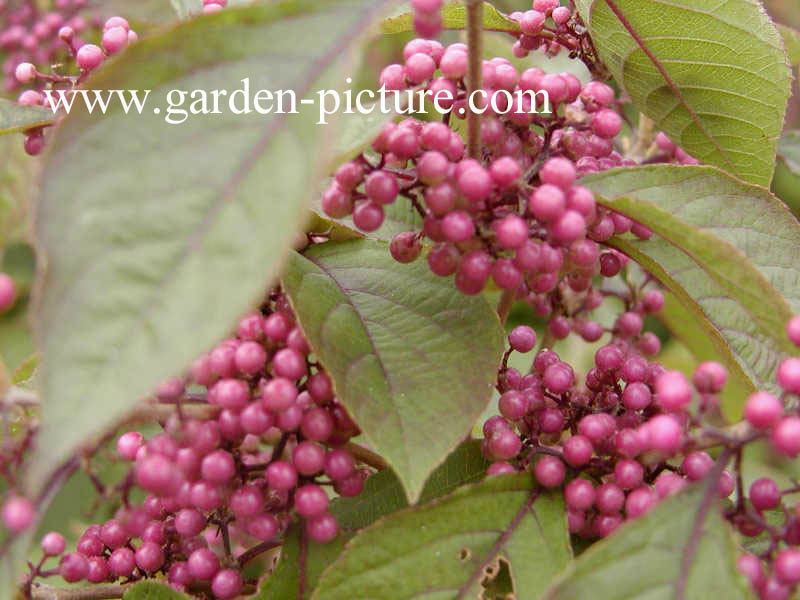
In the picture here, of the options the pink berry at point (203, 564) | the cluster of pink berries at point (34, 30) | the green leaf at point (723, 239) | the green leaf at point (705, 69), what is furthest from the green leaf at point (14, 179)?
the green leaf at point (723, 239)

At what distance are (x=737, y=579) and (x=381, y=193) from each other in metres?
0.75

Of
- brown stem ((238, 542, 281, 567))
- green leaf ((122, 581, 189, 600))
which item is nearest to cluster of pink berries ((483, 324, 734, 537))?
brown stem ((238, 542, 281, 567))

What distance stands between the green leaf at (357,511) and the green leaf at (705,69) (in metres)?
0.84

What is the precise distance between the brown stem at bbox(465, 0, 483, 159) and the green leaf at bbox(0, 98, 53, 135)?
841 millimetres

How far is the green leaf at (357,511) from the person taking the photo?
1506 millimetres

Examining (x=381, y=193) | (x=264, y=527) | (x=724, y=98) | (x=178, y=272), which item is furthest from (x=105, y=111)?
(x=724, y=98)

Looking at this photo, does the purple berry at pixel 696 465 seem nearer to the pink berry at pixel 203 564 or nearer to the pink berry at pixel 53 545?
the pink berry at pixel 203 564

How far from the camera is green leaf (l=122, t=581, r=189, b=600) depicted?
1467 millimetres

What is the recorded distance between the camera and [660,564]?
117 cm

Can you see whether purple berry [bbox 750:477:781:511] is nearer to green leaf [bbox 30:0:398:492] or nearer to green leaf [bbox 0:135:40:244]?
green leaf [bbox 30:0:398:492]

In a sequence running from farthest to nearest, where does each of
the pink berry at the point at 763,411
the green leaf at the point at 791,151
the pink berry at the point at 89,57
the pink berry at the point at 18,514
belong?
the green leaf at the point at 791,151 → the pink berry at the point at 89,57 → the pink berry at the point at 763,411 → the pink berry at the point at 18,514

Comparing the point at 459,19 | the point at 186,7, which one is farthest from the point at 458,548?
the point at 186,7

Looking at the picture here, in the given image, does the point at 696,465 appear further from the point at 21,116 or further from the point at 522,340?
the point at 21,116

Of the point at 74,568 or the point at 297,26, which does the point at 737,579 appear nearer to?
the point at 297,26
